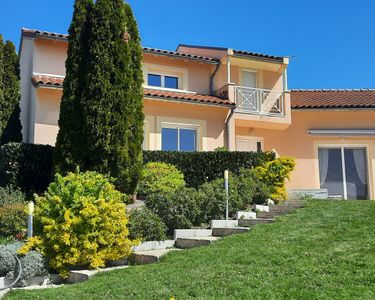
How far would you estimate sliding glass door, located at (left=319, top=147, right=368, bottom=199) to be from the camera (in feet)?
66.4

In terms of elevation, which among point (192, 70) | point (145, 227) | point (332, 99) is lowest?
point (145, 227)

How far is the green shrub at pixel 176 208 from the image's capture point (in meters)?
10.0

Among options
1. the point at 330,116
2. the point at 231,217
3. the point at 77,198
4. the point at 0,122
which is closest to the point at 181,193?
the point at 231,217

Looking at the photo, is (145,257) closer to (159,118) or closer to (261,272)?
(261,272)

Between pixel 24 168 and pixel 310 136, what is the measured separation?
12.8m

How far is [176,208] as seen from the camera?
1020 centimetres

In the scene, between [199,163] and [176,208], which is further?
[199,163]

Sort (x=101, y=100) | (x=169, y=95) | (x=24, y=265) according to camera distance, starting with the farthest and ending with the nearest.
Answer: (x=169, y=95) < (x=101, y=100) < (x=24, y=265)

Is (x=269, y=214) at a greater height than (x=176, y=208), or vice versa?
(x=176, y=208)

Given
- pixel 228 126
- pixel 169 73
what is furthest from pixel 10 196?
pixel 169 73

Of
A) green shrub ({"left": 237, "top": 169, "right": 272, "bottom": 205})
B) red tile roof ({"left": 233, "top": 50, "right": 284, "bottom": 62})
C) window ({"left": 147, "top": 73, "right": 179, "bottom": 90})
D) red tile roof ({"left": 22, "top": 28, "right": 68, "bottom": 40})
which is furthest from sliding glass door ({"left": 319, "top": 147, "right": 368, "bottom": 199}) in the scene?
red tile roof ({"left": 22, "top": 28, "right": 68, "bottom": 40})

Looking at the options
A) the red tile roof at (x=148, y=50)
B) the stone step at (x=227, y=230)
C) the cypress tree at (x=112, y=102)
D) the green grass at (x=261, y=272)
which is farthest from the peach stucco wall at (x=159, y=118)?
the green grass at (x=261, y=272)

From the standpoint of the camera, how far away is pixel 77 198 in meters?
8.34

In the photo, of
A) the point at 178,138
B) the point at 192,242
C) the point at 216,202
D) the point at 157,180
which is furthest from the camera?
the point at 178,138
